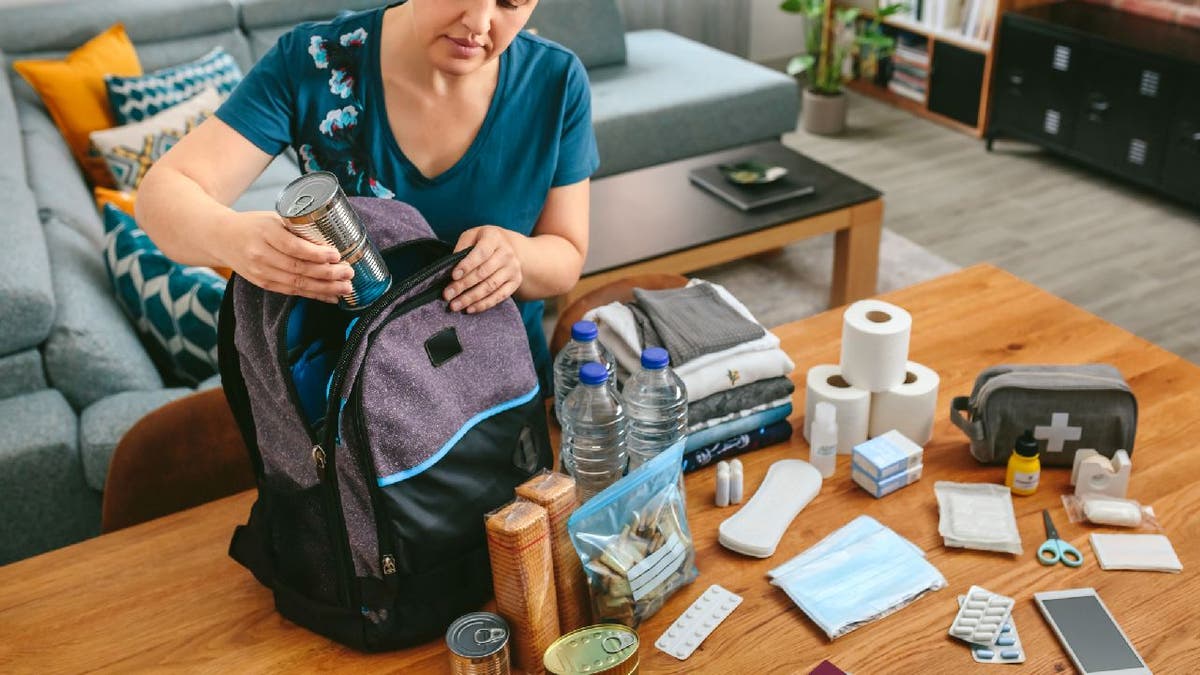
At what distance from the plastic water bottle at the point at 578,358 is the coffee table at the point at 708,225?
1.32 meters

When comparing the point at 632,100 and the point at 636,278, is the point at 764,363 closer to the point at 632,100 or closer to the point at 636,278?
the point at 636,278

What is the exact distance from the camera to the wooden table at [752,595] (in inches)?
43.3

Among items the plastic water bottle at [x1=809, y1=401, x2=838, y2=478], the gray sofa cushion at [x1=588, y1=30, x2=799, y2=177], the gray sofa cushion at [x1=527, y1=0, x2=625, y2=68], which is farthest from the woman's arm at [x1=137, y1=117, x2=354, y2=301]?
the gray sofa cushion at [x1=527, y1=0, x2=625, y2=68]

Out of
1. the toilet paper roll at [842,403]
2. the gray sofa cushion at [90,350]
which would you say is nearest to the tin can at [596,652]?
the toilet paper roll at [842,403]

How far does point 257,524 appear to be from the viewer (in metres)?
1.17

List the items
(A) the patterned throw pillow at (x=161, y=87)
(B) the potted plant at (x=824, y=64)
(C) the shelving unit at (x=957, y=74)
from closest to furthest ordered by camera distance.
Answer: (A) the patterned throw pillow at (x=161, y=87), (C) the shelving unit at (x=957, y=74), (B) the potted plant at (x=824, y=64)

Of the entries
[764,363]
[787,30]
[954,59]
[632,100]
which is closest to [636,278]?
[764,363]

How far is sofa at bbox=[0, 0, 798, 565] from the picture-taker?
1.90 metres

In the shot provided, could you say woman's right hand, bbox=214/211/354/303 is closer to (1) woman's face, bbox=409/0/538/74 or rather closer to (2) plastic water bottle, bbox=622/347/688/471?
(1) woman's face, bbox=409/0/538/74

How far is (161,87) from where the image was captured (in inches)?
128

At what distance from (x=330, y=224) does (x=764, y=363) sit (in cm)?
64

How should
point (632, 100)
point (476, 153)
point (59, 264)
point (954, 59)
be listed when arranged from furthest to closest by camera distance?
point (954, 59) < point (632, 100) < point (59, 264) < point (476, 153)

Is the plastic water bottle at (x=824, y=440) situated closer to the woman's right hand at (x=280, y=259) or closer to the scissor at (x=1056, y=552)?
the scissor at (x=1056, y=552)

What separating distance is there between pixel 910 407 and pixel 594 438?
1.48ft
